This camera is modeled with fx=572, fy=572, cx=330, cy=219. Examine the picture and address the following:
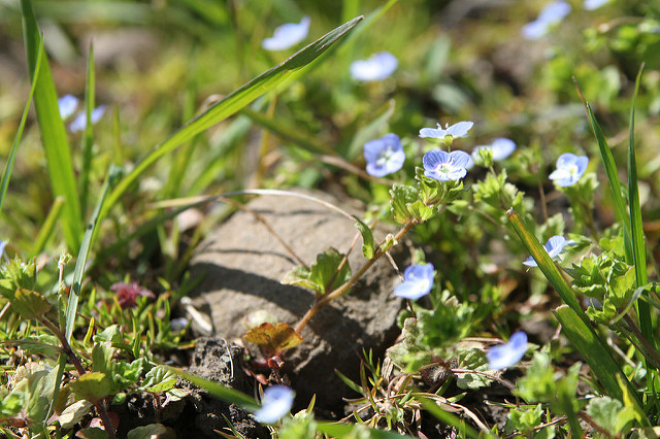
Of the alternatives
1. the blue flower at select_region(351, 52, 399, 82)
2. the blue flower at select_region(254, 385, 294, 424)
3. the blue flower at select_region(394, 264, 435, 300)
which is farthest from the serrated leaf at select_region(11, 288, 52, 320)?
Result: the blue flower at select_region(351, 52, 399, 82)

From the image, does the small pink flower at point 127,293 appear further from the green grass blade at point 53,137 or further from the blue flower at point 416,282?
the blue flower at point 416,282

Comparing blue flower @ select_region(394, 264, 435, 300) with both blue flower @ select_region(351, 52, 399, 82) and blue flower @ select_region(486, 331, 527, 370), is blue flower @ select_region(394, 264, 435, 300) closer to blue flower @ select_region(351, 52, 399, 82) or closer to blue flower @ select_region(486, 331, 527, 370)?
blue flower @ select_region(486, 331, 527, 370)

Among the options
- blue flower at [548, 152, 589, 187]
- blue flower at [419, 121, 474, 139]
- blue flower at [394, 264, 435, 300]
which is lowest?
blue flower at [548, 152, 589, 187]

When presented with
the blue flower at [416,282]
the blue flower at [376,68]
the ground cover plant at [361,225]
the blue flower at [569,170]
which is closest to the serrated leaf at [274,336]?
the ground cover plant at [361,225]

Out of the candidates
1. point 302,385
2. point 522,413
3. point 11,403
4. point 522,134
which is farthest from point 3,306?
point 522,134

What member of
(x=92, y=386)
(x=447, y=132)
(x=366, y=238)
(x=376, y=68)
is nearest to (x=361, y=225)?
(x=366, y=238)

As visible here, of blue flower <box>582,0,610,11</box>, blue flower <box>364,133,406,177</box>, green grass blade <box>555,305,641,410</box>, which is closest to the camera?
green grass blade <box>555,305,641,410</box>
